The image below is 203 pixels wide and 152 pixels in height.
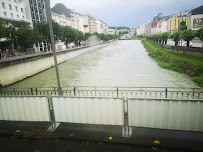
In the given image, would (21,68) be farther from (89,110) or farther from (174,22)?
(174,22)

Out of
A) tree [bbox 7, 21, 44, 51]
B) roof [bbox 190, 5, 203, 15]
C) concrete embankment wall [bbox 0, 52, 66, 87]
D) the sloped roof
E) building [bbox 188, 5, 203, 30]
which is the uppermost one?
the sloped roof

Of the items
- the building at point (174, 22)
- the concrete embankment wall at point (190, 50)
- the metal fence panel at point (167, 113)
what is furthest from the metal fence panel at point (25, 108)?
the building at point (174, 22)

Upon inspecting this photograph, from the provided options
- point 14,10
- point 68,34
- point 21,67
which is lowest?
point 21,67

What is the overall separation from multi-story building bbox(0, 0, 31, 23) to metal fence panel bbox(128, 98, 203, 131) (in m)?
40.0

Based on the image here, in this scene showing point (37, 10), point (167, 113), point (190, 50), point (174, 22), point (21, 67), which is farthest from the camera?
point (174, 22)

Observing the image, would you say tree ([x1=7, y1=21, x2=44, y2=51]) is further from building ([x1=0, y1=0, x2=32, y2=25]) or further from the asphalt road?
the asphalt road

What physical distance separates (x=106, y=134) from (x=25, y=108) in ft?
9.38

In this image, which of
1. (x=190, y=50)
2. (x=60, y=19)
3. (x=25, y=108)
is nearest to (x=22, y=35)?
(x=25, y=108)

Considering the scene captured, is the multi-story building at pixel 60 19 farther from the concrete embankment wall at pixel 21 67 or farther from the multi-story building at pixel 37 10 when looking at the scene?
the concrete embankment wall at pixel 21 67

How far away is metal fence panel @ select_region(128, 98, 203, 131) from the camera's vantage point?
175 inches

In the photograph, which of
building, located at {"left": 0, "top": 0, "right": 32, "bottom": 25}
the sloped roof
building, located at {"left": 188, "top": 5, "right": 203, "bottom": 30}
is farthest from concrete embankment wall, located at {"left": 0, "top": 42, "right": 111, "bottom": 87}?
building, located at {"left": 188, "top": 5, "right": 203, "bottom": 30}

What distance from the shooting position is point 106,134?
16.4ft

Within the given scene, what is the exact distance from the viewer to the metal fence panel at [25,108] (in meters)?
5.31

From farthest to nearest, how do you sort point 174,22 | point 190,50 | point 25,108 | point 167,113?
point 174,22, point 190,50, point 25,108, point 167,113
